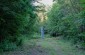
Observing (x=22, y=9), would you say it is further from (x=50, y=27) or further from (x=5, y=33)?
(x=50, y=27)

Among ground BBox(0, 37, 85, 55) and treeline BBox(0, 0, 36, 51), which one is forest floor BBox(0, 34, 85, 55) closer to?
ground BBox(0, 37, 85, 55)

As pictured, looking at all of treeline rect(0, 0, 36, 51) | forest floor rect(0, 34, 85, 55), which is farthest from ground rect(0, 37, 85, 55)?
treeline rect(0, 0, 36, 51)

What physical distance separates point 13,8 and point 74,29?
23.4 feet

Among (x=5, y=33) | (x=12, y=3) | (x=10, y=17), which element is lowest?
(x=5, y=33)

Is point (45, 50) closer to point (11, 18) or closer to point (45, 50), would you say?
point (45, 50)

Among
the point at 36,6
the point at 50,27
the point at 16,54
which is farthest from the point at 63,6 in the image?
the point at 16,54

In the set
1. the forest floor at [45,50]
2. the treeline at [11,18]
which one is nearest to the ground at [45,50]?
the forest floor at [45,50]

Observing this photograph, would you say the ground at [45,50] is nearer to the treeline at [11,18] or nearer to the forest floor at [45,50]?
the forest floor at [45,50]

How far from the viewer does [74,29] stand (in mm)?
16375

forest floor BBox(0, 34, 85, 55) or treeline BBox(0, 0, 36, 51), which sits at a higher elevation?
treeline BBox(0, 0, 36, 51)

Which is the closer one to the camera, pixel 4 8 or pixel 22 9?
pixel 4 8

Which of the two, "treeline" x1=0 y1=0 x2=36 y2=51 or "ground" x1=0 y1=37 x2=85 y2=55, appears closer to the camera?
"treeline" x1=0 y1=0 x2=36 y2=51

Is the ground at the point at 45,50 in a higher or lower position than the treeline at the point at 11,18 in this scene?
lower

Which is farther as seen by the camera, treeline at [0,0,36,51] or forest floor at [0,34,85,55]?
forest floor at [0,34,85,55]
